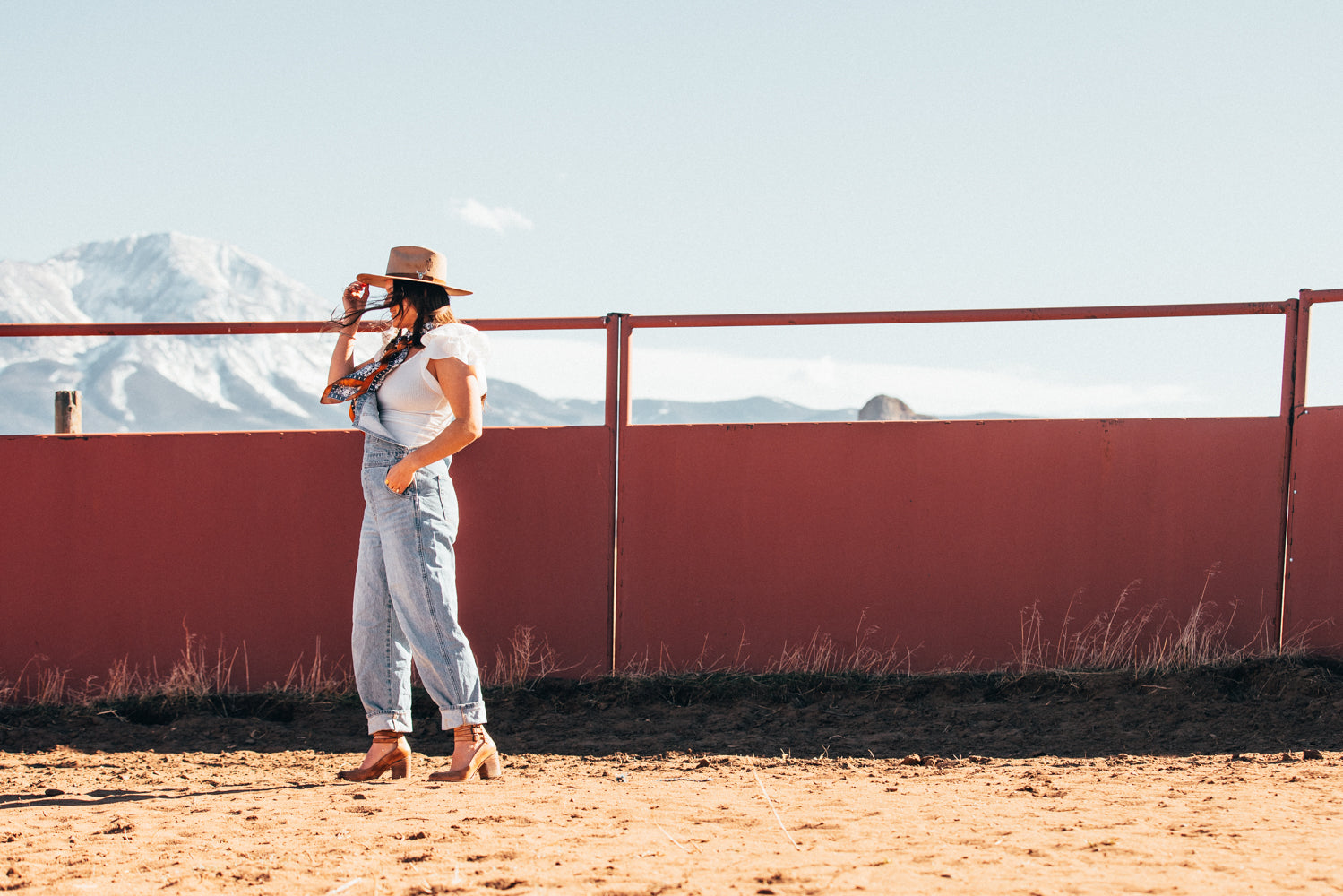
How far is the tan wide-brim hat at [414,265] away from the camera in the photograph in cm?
380

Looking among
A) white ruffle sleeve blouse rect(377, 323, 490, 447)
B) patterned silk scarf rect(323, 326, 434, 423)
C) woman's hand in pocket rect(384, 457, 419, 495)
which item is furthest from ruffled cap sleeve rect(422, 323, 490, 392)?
woman's hand in pocket rect(384, 457, 419, 495)

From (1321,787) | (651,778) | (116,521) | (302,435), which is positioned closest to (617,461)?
(302,435)

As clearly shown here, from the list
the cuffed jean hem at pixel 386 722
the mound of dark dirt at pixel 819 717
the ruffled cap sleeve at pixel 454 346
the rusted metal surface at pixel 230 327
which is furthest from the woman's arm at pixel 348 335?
the mound of dark dirt at pixel 819 717

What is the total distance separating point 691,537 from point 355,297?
2.10 meters

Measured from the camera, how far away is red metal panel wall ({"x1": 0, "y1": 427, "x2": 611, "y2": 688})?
17.5 ft

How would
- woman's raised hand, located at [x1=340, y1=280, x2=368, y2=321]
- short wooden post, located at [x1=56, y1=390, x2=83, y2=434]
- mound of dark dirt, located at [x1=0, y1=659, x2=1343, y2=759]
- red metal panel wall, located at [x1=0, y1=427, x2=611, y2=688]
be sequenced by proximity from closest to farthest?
woman's raised hand, located at [x1=340, y1=280, x2=368, y2=321]
mound of dark dirt, located at [x1=0, y1=659, x2=1343, y2=759]
red metal panel wall, located at [x1=0, y1=427, x2=611, y2=688]
short wooden post, located at [x1=56, y1=390, x2=83, y2=434]

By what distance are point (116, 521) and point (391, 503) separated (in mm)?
2307

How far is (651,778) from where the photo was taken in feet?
13.1

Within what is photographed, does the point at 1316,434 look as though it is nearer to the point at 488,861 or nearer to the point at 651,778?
the point at 651,778

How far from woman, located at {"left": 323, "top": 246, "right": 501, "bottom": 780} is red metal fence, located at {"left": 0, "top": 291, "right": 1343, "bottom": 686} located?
1470mm

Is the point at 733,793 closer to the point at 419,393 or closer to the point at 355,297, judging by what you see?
the point at 419,393

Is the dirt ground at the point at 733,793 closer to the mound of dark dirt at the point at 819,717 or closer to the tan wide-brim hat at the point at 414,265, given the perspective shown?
the mound of dark dirt at the point at 819,717

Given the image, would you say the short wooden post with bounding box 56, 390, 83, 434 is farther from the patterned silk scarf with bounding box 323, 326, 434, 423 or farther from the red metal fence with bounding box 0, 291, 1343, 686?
the patterned silk scarf with bounding box 323, 326, 434, 423

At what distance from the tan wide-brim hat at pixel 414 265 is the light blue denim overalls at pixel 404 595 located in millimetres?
409
